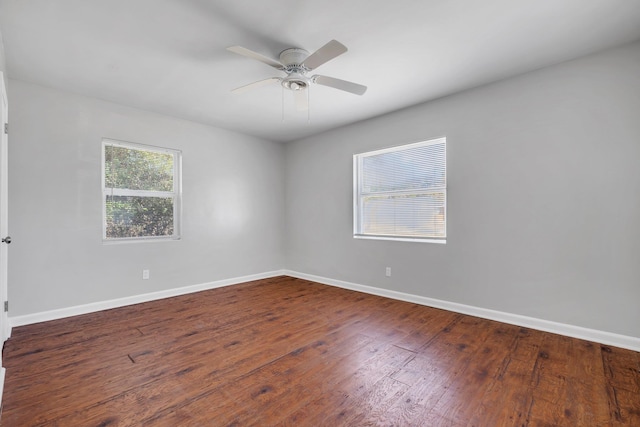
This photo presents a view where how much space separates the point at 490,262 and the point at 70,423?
11.6 feet

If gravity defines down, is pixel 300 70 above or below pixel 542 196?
above

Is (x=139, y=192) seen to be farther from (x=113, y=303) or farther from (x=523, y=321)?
(x=523, y=321)

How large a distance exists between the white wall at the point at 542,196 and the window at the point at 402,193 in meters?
0.15

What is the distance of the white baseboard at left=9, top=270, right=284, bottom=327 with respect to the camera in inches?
116

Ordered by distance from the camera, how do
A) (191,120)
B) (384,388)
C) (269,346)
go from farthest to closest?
(191,120) → (269,346) → (384,388)

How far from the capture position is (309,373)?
203 cm

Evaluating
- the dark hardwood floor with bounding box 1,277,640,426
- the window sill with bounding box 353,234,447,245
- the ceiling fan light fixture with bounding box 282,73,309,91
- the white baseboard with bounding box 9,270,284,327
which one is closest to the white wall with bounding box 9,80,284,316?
the white baseboard with bounding box 9,270,284,327

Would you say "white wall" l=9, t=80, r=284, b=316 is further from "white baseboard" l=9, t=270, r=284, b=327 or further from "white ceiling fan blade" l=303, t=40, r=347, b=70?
"white ceiling fan blade" l=303, t=40, r=347, b=70

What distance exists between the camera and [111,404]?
1702 millimetres

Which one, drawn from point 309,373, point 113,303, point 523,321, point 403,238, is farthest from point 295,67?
point 113,303

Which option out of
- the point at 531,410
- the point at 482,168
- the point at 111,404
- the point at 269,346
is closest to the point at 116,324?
the point at 111,404

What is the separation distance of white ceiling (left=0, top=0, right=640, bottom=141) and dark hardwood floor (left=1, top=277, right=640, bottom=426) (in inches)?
97.6

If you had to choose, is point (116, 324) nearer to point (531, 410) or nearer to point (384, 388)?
point (384, 388)

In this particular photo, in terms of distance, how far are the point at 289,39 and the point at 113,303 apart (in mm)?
3524
